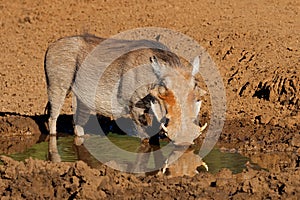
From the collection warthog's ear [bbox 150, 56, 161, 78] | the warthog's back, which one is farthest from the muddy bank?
the warthog's back

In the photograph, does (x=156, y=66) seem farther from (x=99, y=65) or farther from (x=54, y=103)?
(x=54, y=103)

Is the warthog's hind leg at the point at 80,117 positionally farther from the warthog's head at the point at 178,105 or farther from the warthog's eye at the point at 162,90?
the warthog's eye at the point at 162,90

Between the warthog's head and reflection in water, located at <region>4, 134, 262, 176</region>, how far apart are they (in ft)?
1.07

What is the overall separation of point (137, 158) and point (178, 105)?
3.52ft

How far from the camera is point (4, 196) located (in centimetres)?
594

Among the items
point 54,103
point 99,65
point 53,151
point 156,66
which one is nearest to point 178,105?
point 156,66

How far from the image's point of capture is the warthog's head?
23.6 ft

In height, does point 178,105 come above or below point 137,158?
above

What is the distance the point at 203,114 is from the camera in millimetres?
9766

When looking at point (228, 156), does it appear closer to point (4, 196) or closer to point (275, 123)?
point (275, 123)

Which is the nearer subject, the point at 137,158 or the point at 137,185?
the point at 137,185

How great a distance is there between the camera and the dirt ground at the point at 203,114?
19.7 feet

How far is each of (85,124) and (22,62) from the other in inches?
172

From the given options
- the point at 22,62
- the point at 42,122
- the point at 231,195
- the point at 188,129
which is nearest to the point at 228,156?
the point at 188,129
